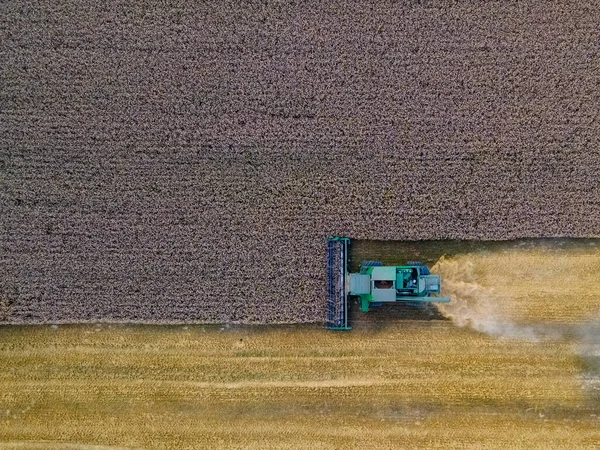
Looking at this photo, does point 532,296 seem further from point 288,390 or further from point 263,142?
point 263,142

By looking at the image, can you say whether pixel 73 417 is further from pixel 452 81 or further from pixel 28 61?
pixel 452 81

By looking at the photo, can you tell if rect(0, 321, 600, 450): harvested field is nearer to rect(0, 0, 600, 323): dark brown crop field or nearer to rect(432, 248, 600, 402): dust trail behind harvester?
rect(432, 248, 600, 402): dust trail behind harvester

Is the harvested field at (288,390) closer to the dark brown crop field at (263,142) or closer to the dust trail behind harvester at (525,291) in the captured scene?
the dust trail behind harvester at (525,291)

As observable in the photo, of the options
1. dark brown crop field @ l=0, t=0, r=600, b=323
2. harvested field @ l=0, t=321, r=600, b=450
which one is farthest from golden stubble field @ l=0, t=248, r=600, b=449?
dark brown crop field @ l=0, t=0, r=600, b=323

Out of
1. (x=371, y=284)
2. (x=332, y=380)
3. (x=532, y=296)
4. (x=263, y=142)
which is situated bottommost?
(x=332, y=380)

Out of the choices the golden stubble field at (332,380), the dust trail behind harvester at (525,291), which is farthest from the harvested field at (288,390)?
the dust trail behind harvester at (525,291)

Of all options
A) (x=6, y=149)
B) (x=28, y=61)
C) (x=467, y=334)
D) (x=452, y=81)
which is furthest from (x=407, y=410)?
(x=28, y=61)

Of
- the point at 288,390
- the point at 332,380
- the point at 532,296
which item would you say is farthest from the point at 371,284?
the point at 532,296
